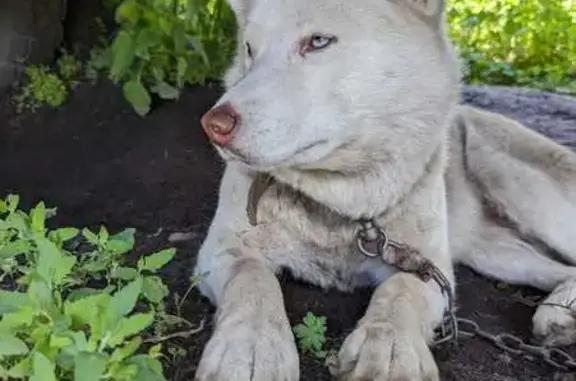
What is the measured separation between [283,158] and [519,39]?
4.66 metres

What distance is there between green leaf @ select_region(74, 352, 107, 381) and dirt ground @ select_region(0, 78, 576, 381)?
1370mm

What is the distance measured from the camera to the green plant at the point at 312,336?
8.93ft

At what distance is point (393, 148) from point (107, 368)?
1.23 m

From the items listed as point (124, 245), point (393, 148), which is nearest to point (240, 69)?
point (393, 148)

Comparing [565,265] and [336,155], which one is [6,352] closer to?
[336,155]

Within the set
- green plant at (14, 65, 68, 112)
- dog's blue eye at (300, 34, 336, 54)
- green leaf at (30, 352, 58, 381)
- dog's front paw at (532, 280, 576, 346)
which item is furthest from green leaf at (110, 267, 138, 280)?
green plant at (14, 65, 68, 112)

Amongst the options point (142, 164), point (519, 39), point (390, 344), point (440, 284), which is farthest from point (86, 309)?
point (519, 39)

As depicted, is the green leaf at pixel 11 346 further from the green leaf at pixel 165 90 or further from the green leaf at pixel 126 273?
the green leaf at pixel 165 90

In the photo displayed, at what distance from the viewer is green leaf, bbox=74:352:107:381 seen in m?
1.83

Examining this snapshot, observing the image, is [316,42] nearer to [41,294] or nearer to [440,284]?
[440,284]

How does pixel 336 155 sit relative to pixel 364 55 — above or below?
below

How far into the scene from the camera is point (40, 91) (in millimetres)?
5125

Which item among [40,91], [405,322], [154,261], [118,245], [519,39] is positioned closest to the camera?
[154,261]

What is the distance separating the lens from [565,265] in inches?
139
